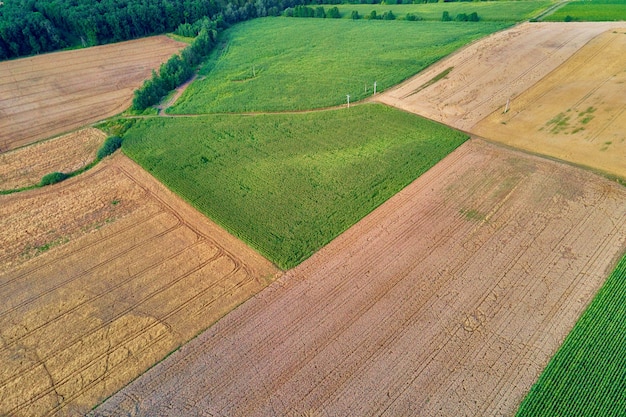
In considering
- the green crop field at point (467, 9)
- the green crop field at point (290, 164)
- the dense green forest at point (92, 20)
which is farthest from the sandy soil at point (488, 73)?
the dense green forest at point (92, 20)

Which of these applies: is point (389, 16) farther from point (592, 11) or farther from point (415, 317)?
point (415, 317)

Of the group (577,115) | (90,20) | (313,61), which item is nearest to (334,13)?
(313,61)

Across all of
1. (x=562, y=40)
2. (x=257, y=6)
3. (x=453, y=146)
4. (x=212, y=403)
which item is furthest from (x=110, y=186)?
(x=257, y=6)

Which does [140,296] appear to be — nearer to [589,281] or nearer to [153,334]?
[153,334]

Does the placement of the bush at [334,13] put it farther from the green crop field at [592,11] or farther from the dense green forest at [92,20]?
the green crop field at [592,11]

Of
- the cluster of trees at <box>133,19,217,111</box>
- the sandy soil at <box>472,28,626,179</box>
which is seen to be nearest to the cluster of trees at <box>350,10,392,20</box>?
the cluster of trees at <box>133,19,217,111</box>

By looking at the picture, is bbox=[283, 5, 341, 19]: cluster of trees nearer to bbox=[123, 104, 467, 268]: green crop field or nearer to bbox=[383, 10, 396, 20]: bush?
bbox=[383, 10, 396, 20]: bush
